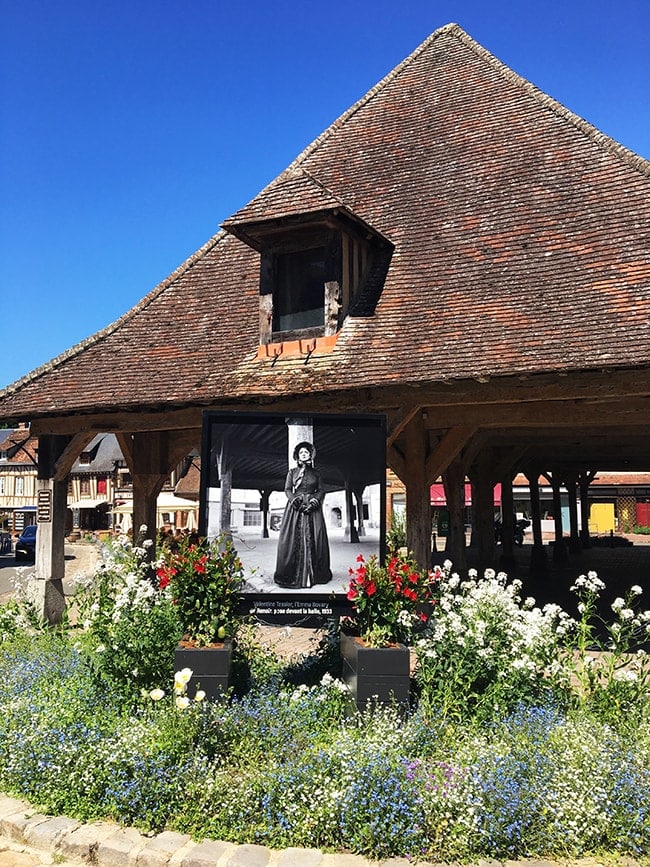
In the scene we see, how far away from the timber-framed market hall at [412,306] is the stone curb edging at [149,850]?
4.75 m

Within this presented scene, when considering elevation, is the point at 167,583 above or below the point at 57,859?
above

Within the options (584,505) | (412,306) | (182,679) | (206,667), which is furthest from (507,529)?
(182,679)

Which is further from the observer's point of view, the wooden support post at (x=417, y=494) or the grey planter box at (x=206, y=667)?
the wooden support post at (x=417, y=494)

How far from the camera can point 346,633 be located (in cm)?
575

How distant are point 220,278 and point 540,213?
4.84 meters

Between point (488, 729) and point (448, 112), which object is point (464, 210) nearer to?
point (448, 112)

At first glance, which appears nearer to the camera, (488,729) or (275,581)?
(488,729)

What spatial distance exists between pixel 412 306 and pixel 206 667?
548 cm

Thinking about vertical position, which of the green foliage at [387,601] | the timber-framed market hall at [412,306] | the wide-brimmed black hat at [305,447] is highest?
the timber-framed market hall at [412,306]

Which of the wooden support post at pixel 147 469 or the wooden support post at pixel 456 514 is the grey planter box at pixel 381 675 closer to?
the wooden support post at pixel 147 469

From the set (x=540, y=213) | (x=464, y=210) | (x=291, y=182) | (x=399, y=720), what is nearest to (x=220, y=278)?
(x=291, y=182)

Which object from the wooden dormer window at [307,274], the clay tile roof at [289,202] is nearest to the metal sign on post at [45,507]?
the wooden dormer window at [307,274]

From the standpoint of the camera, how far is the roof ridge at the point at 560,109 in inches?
373

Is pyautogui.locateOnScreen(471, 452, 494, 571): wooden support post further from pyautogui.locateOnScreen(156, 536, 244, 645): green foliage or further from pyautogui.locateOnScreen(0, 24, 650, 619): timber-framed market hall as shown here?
pyautogui.locateOnScreen(156, 536, 244, 645): green foliage
